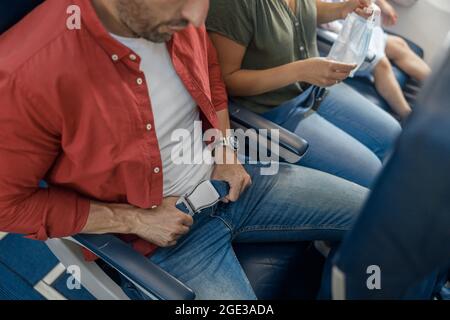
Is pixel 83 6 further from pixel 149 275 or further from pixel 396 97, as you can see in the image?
pixel 396 97

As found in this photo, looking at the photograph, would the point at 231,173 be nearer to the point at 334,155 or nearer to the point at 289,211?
the point at 289,211

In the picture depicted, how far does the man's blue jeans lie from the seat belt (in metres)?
0.06

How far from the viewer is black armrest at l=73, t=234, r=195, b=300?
804 millimetres

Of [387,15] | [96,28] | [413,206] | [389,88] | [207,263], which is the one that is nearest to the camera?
[413,206]

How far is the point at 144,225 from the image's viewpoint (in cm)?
95

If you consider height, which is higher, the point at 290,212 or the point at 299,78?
the point at 299,78

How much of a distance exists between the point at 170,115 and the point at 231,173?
0.25 metres

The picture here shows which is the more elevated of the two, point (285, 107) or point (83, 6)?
point (83, 6)

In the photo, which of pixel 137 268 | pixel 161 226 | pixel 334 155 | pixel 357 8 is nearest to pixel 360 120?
pixel 334 155

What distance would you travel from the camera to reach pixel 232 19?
1074 mm

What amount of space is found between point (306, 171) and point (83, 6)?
2.41ft

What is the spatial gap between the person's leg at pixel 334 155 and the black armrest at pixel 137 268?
667mm

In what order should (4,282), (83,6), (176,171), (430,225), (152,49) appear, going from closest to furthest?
1. (430,225)
2. (83,6)
3. (152,49)
4. (176,171)
5. (4,282)
